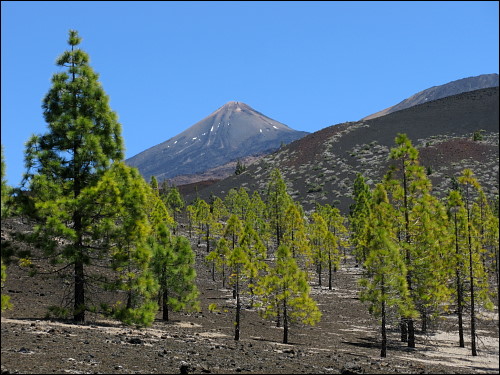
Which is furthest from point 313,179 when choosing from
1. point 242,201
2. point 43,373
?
point 43,373

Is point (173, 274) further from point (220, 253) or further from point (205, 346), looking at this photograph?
point (205, 346)

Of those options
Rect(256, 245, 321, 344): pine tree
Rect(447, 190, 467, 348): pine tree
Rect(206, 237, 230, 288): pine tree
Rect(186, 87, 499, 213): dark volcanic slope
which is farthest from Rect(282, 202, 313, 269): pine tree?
Rect(186, 87, 499, 213): dark volcanic slope

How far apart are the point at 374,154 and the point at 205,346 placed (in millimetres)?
129653

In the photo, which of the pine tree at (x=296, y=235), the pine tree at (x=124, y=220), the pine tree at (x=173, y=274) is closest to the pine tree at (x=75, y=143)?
the pine tree at (x=124, y=220)

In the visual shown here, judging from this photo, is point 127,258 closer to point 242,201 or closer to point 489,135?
point 242,201

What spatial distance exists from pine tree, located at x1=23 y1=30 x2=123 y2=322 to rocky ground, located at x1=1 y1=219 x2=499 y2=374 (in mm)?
2243

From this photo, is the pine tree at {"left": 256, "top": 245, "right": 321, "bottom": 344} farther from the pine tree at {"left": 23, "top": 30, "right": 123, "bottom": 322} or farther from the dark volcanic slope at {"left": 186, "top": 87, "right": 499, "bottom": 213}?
the dark volcanic slope at {"left": 186, "top": 87, "right": 499, "bottom": 213}

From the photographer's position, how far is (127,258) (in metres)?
19.3

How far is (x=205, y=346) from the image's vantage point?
2019 cm

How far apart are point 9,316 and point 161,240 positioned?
465 inches

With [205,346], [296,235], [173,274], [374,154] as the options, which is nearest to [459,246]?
[173,274]

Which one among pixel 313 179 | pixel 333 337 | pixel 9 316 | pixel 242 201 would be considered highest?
pixel 313 179

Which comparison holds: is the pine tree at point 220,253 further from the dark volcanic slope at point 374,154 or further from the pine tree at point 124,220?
the dark volcanic slope at point 374,154

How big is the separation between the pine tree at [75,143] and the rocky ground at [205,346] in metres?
2.24
